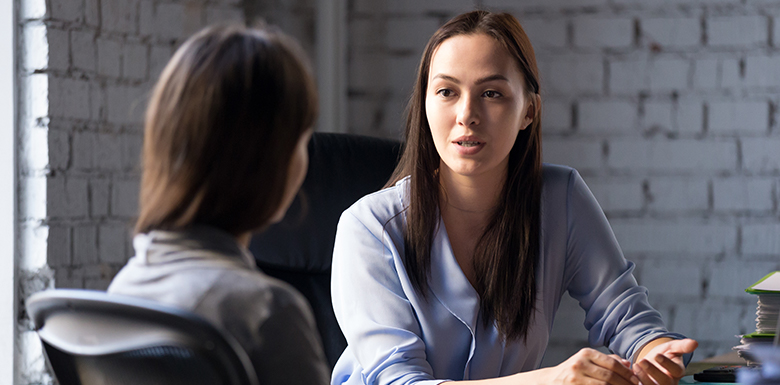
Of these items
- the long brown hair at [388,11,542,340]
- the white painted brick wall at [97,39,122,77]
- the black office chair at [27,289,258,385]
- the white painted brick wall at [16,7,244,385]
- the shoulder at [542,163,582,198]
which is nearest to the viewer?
the black office chair at [27,289,258,385]

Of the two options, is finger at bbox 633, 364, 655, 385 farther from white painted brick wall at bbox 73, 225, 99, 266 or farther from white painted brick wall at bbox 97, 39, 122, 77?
white painted brick wall at bbox 97, 39, 122, 77

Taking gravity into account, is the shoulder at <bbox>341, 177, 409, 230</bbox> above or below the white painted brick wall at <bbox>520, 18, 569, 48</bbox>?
below

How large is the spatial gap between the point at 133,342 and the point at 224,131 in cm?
15

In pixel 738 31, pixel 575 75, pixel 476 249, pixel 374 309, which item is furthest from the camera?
pixel 575 75

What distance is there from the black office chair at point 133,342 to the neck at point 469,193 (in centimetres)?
75

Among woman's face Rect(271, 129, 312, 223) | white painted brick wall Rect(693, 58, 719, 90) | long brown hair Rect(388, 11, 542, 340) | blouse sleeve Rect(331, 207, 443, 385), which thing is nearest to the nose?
long brown hair Rect(388, 11, 542, 340)

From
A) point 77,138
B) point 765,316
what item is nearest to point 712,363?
point 765,316

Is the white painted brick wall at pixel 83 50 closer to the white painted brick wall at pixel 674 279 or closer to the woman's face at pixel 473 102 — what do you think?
the woman's face at pixel 473 102

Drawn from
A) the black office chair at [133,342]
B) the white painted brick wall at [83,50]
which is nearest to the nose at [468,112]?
the black office chair at [133,342]

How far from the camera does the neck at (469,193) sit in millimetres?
1203

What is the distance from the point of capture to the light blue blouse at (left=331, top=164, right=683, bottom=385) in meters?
1.06

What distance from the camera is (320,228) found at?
141 centimetres

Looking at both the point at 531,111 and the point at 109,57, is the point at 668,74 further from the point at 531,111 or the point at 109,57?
the point at 109,57

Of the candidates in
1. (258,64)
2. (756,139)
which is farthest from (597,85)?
(258,64)
